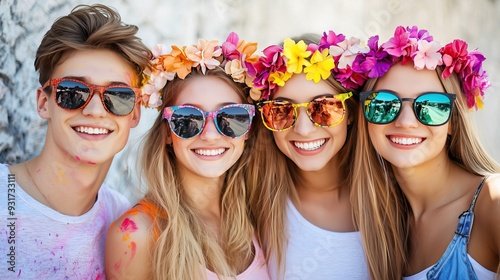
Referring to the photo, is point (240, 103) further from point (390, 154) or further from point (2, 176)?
point (2, 176)

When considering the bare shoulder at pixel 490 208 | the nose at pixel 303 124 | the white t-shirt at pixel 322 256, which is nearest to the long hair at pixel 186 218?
the white t-shirt at pixel 322 256

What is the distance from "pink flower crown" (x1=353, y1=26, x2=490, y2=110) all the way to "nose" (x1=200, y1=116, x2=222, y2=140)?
0.82 metres

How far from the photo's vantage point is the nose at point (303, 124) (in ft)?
9.24

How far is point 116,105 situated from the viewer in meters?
2.69

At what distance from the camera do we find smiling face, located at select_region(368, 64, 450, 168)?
2.61 m

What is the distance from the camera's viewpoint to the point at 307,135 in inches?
112

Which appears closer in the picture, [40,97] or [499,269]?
[499,269]

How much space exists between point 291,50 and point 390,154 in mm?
740

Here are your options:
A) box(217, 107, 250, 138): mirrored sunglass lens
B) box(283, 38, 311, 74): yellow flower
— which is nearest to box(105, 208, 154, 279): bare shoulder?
box(217, 107, 250, 138): mirrored sunglass lens

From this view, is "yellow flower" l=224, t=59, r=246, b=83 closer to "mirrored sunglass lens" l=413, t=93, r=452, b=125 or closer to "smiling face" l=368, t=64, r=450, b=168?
"smiling face" l=368, t=64, r=450, b=168

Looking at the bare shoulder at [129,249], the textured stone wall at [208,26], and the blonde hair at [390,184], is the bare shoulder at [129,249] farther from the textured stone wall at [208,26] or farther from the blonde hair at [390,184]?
the blonde hair at [390,184]

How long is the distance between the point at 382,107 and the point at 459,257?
2.53ft

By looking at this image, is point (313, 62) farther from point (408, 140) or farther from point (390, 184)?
point (390, 184)

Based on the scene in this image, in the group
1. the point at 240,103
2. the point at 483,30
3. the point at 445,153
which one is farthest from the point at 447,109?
the point at 483,30
